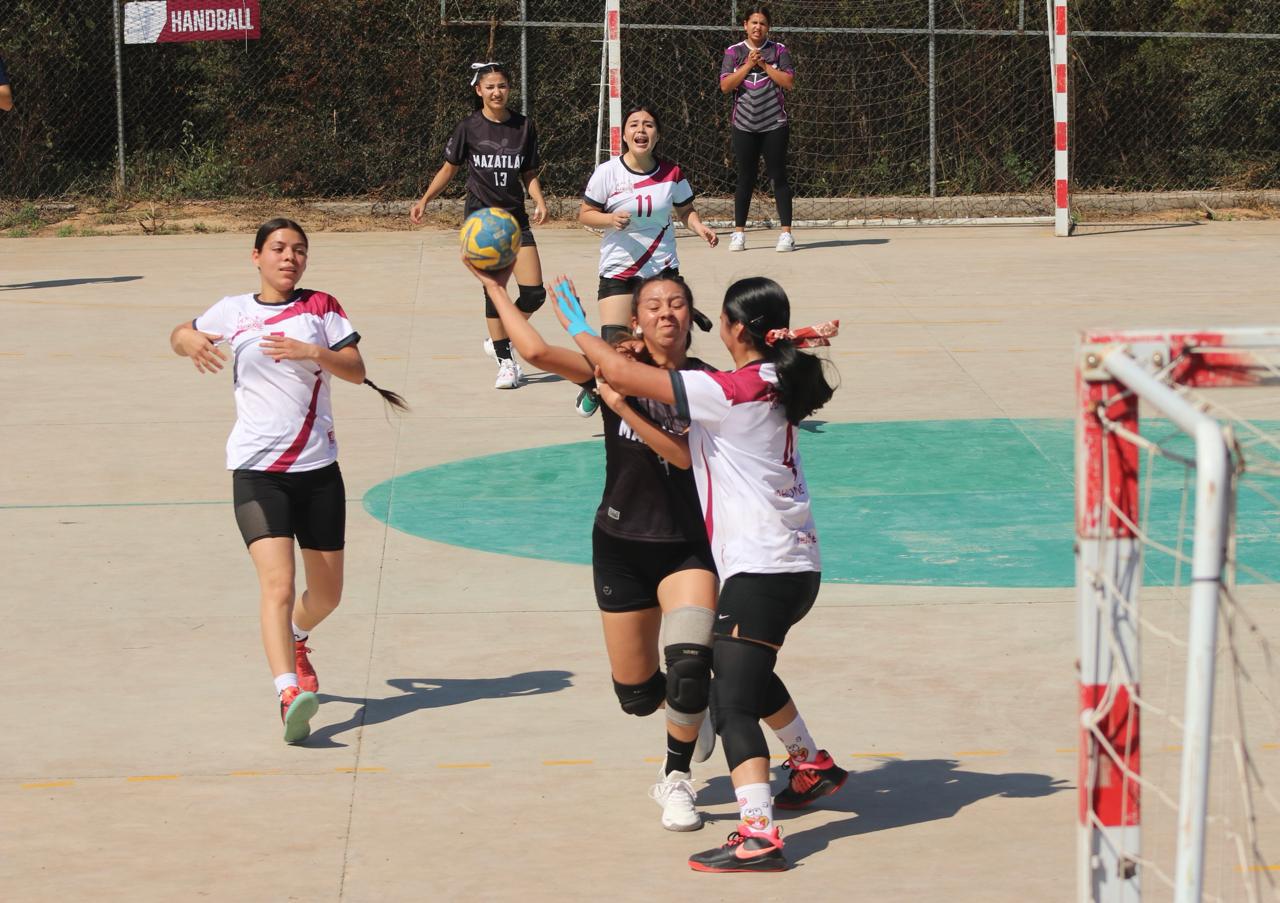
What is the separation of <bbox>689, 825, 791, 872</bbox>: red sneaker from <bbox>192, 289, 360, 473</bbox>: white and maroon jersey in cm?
217

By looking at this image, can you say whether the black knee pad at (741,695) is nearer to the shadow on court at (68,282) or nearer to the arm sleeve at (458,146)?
the arm sleeve at (458,146)

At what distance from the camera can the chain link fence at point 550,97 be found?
20766 mm

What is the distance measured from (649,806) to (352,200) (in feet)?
52.8

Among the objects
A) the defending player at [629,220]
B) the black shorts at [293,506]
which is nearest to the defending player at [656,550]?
the black shorts at [293,506]

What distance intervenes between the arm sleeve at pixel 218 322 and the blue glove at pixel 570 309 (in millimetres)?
1391

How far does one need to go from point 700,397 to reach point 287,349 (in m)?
1.69

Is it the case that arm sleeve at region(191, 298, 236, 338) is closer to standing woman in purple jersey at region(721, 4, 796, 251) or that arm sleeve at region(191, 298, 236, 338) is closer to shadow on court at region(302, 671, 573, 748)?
shadow on court at region(302, 671, 573, 748)

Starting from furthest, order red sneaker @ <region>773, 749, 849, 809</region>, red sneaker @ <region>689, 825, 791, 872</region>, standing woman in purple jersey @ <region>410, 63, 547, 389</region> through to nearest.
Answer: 1. standing woman in purple jersey @ <region>410, 63, 547, 389</region>
2. red sneaker @ <region>773, 749, 849, 809</region>
3. red sneaker @ <region>689, 825, 791, 872</region>

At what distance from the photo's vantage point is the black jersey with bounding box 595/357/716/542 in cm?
564

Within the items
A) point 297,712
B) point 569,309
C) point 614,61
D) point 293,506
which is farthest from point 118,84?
point 569,309

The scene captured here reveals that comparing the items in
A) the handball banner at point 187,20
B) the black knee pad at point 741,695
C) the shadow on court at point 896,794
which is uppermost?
the handball banner at point 187,20

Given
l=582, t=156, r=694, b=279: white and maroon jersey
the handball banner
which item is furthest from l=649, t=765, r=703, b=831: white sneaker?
the handball banner

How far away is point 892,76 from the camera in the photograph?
2102 centimetres

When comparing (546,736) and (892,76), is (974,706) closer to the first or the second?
(546,736)
